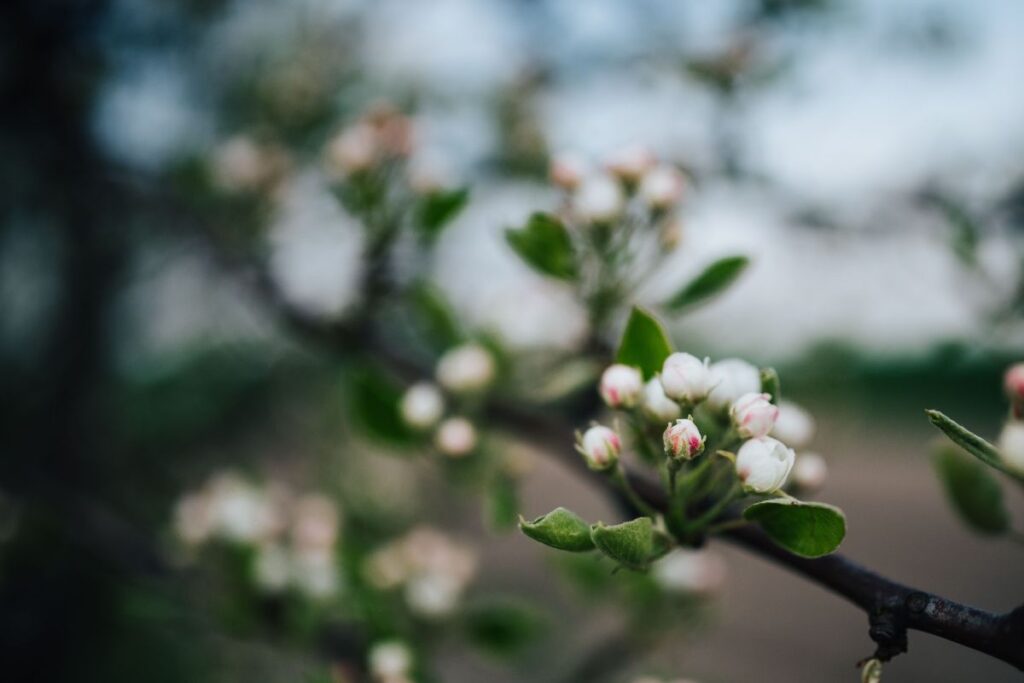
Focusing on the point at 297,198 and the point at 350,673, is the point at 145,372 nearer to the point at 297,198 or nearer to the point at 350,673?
the point at 297,198

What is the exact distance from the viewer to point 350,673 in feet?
2.90

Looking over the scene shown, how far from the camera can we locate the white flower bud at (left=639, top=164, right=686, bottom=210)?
2.64 feet

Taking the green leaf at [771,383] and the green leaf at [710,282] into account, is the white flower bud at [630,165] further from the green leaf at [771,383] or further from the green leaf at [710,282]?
the green leaf at [771,383]

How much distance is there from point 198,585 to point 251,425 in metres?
1.46

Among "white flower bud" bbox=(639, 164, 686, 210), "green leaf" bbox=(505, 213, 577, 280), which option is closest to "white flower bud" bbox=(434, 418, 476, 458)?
"green leaf" bbox=(505, 213, 577, 280)

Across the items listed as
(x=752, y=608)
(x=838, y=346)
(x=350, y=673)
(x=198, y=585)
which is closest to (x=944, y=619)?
(x=350, y=673)

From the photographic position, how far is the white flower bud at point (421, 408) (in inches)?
32.6

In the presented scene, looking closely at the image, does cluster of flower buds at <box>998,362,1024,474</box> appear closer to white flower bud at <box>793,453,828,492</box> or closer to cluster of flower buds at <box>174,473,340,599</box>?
white flower bud at <box>793,453,828,492</box>

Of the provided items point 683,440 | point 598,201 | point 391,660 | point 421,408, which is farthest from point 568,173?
point 391,660

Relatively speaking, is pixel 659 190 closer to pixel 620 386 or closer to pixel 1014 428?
pixel 620 386

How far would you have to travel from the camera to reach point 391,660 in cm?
77

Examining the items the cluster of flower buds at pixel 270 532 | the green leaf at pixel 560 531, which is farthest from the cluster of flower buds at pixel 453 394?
the green leaf at pixel 560 531

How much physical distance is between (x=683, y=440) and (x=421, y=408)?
41cm

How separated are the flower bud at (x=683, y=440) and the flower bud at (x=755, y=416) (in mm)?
51
